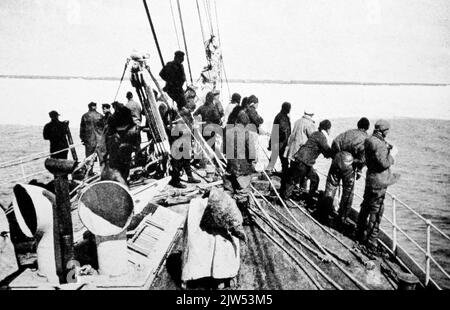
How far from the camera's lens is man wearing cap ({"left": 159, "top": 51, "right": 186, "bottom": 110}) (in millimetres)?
7102

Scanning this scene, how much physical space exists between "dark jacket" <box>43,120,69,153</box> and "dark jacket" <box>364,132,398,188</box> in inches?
309

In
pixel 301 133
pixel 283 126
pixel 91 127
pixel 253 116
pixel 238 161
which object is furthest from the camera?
pixel 91 127

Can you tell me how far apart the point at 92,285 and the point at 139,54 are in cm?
313

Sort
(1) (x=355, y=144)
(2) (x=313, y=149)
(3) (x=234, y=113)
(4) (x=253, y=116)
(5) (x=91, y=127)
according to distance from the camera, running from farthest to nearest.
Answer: (5) (x=91, y=127), (3) (x=234, y=113), (4) (x=253, y=116), (2) (x=313, y=149), (1) (x=355, y=144)

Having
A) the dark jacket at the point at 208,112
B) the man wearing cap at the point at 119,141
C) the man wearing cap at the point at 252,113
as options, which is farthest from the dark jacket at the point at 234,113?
the man wearing cap at the point at 119,141

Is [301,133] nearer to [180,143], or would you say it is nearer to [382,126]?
[382,126]

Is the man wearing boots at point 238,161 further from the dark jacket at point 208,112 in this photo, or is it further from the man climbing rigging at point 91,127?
the man climbing rigging at point 91,127

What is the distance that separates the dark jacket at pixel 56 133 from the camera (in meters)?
9.02

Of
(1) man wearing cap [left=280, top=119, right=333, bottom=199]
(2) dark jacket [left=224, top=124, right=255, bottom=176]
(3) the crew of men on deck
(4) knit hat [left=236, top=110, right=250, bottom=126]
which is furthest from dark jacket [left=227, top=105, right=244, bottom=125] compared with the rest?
(1) man wearing cap [left=280, top=119, right=333, bottom=199]

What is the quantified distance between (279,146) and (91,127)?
5.33 meters

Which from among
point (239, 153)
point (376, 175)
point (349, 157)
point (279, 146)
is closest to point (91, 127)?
point (239, 153)

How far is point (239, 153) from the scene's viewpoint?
Result: 22.6ft

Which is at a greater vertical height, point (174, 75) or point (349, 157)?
point (174, 75)
